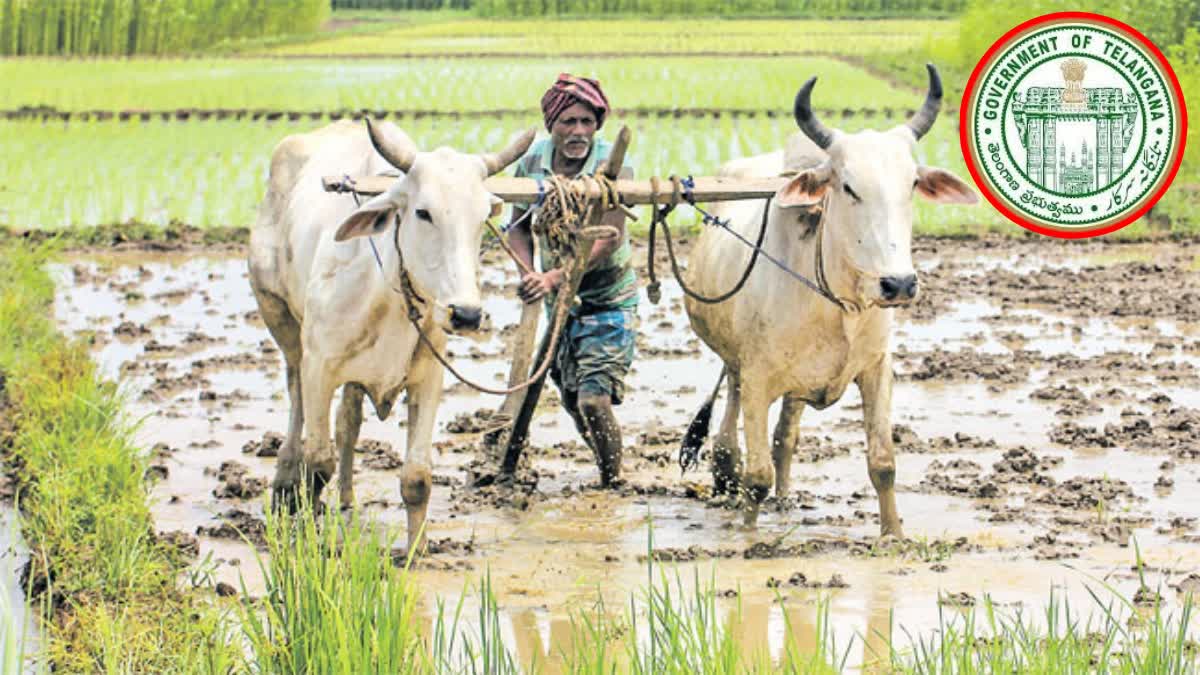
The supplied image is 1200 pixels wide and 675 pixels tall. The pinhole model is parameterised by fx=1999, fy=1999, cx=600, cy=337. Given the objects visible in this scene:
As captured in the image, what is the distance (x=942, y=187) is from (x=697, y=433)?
158 centimetres

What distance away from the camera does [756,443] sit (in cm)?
607

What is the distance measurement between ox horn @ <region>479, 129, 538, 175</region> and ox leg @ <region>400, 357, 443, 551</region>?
65 cm

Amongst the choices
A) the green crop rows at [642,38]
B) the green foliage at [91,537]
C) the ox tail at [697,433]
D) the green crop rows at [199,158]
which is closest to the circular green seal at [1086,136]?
the green crop rows at [199,158]

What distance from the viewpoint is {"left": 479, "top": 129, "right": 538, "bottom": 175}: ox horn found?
5.51 meters

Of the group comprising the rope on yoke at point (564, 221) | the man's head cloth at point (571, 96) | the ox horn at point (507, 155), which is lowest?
the rope on yoke at point (564, 221)

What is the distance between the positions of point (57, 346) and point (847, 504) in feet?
10.5

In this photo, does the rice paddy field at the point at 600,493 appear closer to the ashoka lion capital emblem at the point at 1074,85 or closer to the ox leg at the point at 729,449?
the ox leg at the point at 729,449

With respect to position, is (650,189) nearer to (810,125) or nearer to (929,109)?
(810,125)

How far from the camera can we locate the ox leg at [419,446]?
5801mm

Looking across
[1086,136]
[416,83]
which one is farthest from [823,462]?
[416,83]

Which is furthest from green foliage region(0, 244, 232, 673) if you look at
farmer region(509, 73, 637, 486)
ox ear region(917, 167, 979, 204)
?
ox ear region(917, 167, 979, 204)

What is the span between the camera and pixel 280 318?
6754 mm

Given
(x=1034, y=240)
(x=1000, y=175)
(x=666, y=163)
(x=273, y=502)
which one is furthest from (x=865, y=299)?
(x=666, y=163)

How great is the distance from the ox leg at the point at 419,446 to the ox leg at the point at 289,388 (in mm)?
701
